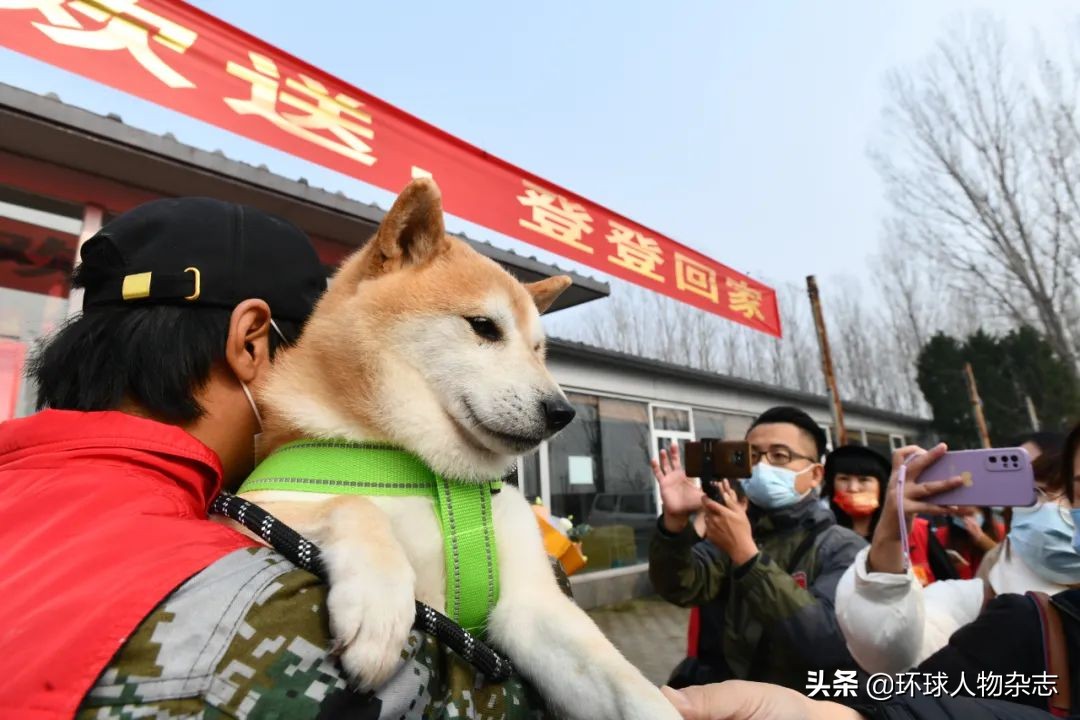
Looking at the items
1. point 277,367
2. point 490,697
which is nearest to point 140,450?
point 277,367

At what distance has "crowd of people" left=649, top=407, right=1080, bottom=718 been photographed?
5.87 ft

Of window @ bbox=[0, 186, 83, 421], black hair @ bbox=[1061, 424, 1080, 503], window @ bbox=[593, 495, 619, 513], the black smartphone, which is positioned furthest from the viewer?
window @ bbox=[593, 495, 619, 513]

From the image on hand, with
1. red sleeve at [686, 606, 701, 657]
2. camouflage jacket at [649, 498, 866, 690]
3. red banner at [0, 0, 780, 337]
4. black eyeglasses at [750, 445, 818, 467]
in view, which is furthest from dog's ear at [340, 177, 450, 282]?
red banner at [0, 0, 780, 337]

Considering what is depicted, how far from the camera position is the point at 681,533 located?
122 inches

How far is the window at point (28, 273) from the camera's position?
4.46m

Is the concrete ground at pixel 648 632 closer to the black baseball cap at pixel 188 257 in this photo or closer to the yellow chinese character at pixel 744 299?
the yellow chinese character at pixel 744 299

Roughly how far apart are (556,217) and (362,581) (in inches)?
250

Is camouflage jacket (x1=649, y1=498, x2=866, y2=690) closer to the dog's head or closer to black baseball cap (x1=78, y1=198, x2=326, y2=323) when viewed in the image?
the dog's head

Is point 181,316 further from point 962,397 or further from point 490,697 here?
point 962,397

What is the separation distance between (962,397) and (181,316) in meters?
30.3

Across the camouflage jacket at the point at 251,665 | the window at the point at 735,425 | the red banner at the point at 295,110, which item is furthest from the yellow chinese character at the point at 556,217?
the window at the point at 735,425

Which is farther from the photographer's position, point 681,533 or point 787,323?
point 787,323

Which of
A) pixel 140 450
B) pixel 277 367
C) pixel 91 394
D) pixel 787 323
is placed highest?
pixel 787 323

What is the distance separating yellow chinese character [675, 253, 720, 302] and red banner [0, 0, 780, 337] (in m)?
0.82
